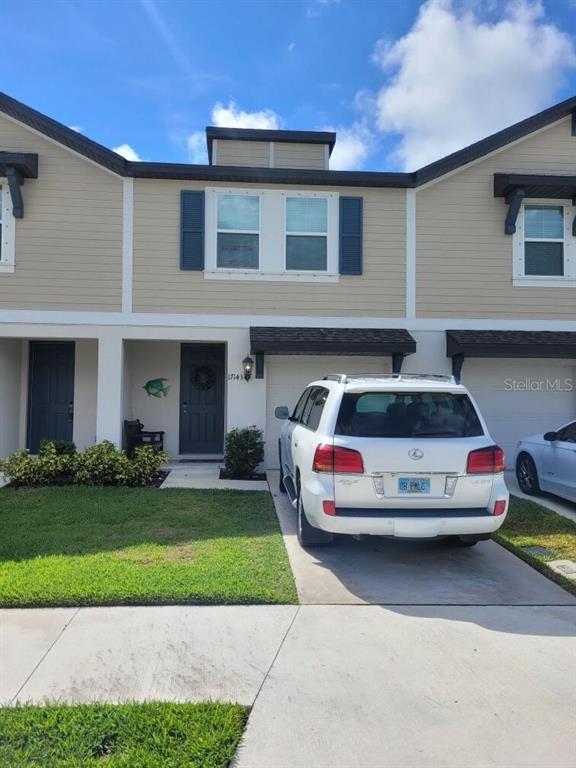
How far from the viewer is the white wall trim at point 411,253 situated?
34.0 feet

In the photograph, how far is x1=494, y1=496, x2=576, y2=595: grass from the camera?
514 cm

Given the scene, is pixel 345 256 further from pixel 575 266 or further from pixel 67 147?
pixel 67 147

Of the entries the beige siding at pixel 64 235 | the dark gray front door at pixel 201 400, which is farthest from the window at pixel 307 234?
the beige siding at pixel 64 235

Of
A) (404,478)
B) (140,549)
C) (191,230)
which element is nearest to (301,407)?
(404,478)

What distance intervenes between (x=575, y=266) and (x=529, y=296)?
1.10 m

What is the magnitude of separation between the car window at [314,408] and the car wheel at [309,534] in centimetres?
83

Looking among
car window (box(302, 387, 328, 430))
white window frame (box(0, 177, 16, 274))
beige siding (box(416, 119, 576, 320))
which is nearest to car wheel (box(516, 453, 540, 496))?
beige siding (box(416, 119, 576, 320))

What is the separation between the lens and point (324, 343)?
9.60 meters

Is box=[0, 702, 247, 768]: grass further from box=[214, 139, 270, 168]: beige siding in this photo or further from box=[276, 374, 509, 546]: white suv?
box=[214, 139, 270, 168]: beige siding

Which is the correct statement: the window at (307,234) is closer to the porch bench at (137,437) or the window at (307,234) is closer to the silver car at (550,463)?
the porch bench at (137,437)

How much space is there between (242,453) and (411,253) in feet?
16.7

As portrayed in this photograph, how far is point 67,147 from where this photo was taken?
32.1 ft

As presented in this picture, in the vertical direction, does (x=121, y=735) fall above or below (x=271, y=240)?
below

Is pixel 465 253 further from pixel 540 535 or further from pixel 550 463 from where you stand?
pixel 540 535
